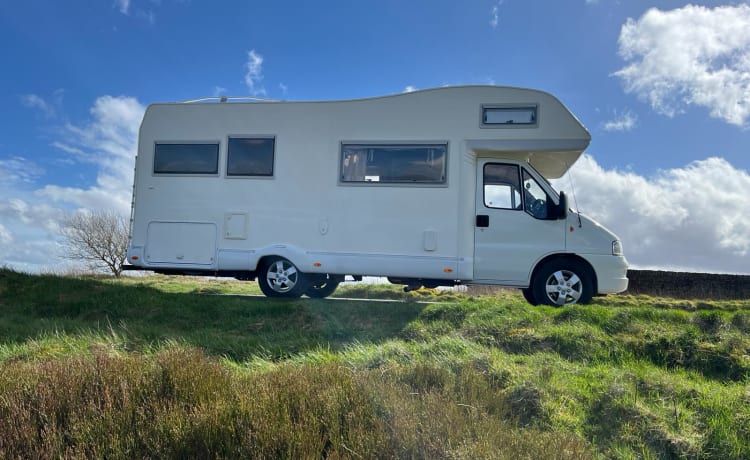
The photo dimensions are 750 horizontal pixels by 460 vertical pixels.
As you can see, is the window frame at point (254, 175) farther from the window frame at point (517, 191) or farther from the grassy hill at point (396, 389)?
the window frame at point (517, 191)

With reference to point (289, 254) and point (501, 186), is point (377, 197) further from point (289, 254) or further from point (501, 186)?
point (501, 186)

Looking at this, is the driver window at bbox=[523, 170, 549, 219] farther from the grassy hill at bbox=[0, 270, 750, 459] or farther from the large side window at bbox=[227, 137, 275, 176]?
the large side window at bbox=[227, 137, 275, 176]

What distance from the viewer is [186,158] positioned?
8609 mm

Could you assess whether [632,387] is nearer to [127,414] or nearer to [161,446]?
[161,446]

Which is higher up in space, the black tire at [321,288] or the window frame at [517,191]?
the window frame at [517,191]

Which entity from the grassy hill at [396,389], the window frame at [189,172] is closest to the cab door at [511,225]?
the grassy hill at [396,389]

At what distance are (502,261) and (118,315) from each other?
5585mm

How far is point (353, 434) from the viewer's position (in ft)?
10.0

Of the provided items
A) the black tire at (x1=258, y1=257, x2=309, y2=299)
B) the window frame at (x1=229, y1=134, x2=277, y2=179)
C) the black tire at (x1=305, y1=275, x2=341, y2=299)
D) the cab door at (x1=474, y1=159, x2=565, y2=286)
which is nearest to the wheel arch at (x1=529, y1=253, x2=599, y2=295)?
the cab door at (x1=474, y1=159, x2=565, y2=286)

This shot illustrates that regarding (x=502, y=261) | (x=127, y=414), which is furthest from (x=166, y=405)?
(x=502, y=261)

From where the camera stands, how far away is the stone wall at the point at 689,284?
16703mm

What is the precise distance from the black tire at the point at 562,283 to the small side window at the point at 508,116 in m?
2.19

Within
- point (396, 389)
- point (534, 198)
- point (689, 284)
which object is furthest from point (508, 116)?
point (689, 284)

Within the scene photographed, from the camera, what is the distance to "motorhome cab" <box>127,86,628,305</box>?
25.3ft
